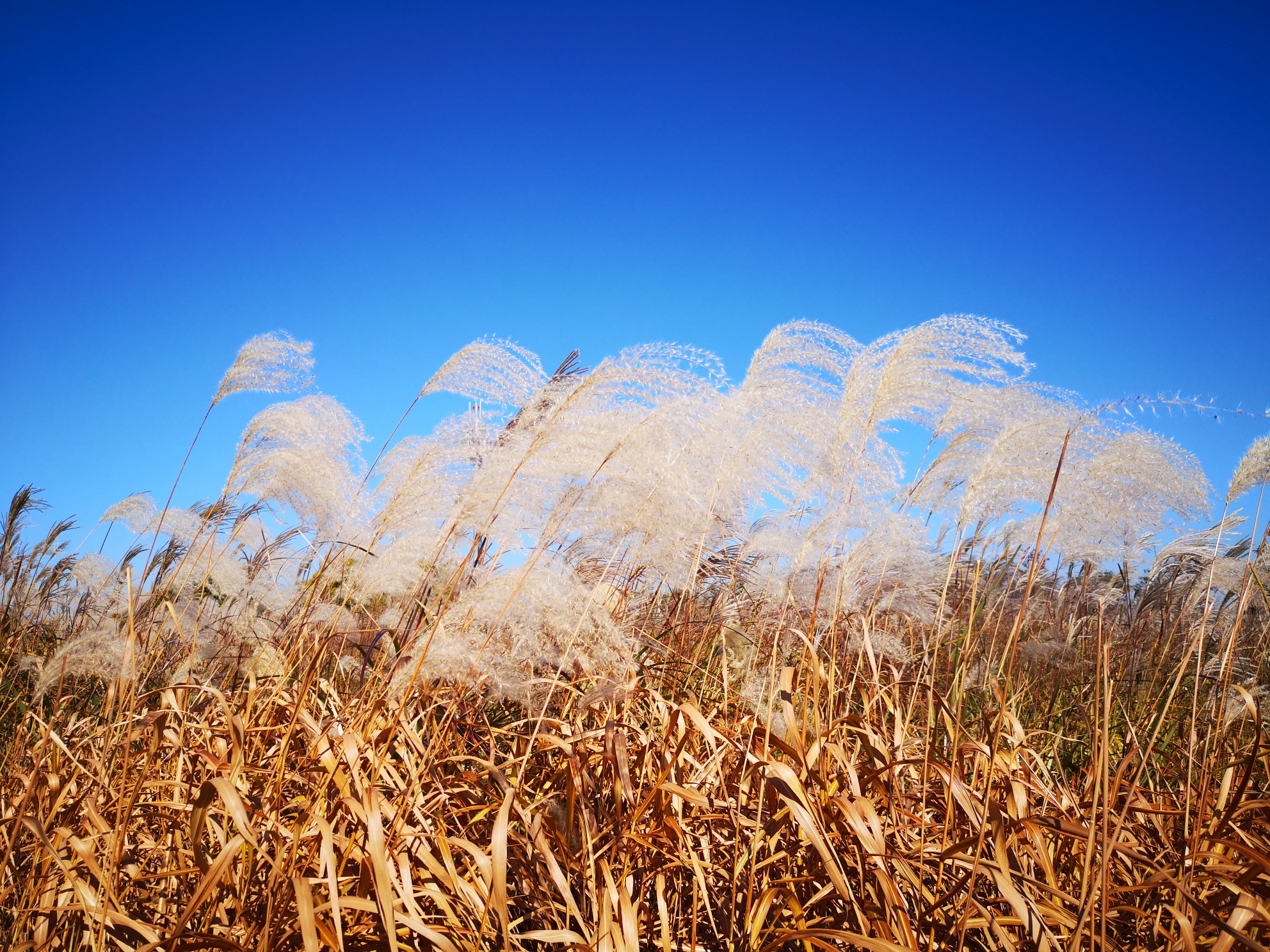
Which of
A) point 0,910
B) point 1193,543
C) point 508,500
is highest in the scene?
point 1193,543

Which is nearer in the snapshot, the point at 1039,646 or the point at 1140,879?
the point at 1140,879

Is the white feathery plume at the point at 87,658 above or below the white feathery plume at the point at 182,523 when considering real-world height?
below

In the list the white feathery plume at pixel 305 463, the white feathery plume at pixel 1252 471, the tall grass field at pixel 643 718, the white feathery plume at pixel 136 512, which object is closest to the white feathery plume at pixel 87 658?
the tall grass field at pixel 643 718

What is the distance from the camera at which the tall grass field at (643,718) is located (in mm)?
1614

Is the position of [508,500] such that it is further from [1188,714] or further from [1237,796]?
[1188,714]

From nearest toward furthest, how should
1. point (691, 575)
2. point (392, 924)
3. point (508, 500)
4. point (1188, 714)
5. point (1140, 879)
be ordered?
point (392, 924) < point (1140, 879) < point (508, 500) < point (691, 575) < point (1188, 714)

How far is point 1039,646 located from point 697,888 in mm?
3375

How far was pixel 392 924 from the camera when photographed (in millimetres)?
1411

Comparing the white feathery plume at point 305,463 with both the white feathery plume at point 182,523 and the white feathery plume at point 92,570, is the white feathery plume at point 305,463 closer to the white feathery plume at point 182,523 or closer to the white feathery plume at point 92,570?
the white feathery plume at point 182,523

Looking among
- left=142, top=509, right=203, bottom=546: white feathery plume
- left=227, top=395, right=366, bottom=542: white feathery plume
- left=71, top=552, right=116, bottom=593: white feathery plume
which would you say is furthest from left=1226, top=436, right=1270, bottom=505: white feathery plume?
left=71, top=552, right=116, bottom=593: white feathery plume

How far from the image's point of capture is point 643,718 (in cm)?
264

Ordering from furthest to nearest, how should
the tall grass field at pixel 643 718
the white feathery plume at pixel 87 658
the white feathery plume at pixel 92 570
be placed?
1. the white feathery plume at pixel 92 570
2. the white feathery plume at pixel 87 658
3. the tall grass field at pixel 643 718

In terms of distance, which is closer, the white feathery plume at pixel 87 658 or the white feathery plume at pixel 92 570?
the white feathery plume at pixel 87 658

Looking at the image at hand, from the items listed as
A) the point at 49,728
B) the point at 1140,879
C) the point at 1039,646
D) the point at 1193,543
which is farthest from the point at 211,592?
the point at 1193,543
